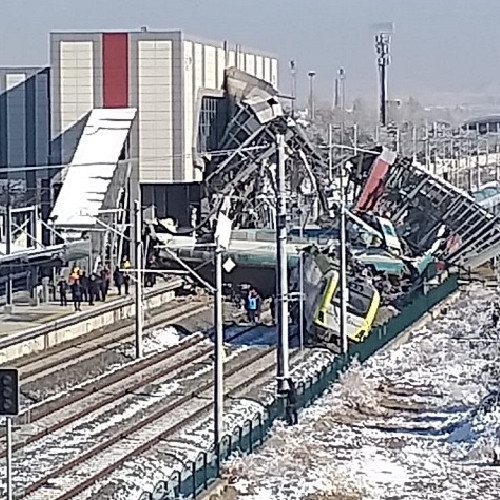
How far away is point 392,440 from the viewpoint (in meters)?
21.4

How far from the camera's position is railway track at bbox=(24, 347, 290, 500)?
1836 centimetres

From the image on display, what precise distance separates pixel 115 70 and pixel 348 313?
1540cm

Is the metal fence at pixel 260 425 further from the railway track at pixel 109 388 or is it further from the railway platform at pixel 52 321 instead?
the railway platform at pixel 52 321

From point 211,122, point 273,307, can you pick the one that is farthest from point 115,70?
point 273,307

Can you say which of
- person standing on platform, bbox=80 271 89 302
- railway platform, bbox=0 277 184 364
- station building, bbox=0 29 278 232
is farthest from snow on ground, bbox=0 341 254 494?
station building, bbox=0 29 278 232

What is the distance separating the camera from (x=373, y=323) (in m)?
33.2

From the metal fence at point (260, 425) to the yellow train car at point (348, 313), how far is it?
498 millimetres

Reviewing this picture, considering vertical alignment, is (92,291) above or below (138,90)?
below

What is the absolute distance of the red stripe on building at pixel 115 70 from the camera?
4322 centimetres

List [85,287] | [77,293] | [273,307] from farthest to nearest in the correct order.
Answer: [273,307] → [85,287] → [77,293]

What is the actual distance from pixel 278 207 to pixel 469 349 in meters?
10.5

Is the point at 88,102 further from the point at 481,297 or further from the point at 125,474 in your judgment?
the point at 125,474

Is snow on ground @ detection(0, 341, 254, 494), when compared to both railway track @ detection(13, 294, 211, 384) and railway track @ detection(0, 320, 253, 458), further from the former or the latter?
railway track @ detection(13, 294, 211, 384)

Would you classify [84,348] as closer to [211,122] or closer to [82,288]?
[82,288]
